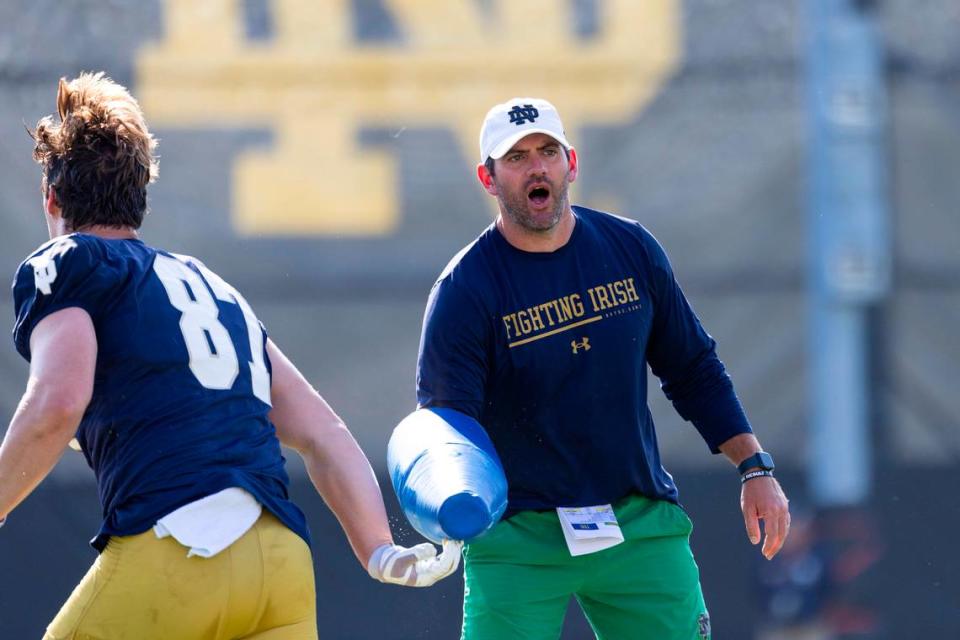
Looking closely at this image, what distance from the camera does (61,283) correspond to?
2504mm

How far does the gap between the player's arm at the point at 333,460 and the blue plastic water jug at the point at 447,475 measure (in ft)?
0.30

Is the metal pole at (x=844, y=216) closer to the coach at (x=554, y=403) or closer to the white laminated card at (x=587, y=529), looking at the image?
the coach at (x=554, y=403)

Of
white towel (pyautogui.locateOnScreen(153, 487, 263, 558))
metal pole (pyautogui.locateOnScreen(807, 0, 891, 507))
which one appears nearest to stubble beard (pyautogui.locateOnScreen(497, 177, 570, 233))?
Result: white towel (pyautogui.locateOnScreen(153, 487, 263, 558))

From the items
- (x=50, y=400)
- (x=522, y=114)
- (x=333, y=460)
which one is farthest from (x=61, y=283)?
(x=522, y=114)

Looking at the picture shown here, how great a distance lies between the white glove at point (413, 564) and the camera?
263 centimetres

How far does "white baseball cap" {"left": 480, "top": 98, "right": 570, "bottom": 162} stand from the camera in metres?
3.40

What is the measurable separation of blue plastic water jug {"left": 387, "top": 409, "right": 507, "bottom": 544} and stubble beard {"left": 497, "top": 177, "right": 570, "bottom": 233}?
51 cm

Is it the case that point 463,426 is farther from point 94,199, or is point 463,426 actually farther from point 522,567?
point 94,199

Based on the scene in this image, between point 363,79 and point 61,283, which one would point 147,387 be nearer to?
point 61,283

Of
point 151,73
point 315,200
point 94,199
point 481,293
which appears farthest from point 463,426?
point 151,73

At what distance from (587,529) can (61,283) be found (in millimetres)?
1400

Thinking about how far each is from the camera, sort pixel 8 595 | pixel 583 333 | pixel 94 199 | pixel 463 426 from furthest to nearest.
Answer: pixel 8 595 → pixel 583 333 → pixel 463 426 → pixel 94 199

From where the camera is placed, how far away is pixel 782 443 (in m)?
5.72

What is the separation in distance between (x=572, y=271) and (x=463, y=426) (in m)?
0.52
